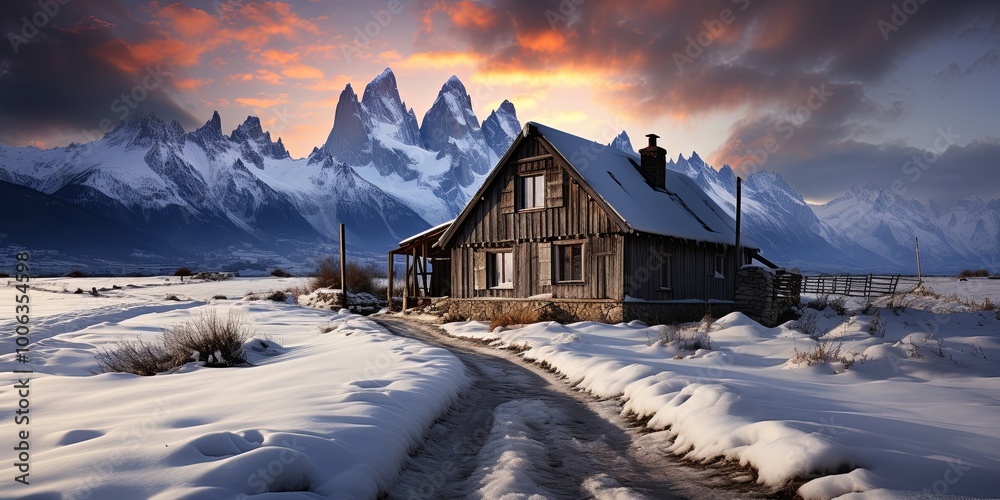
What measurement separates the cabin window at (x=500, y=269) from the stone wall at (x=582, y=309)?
78cm

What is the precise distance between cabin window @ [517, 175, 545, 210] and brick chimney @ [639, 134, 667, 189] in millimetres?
6229

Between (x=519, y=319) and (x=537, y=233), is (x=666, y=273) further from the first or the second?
(x=519, y=319)

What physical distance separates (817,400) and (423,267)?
22960 millimetres

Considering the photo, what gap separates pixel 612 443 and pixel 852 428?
2.27 m

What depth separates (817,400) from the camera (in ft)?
22.1

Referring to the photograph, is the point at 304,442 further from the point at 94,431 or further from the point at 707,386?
the point at 707,386

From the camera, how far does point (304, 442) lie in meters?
4.25

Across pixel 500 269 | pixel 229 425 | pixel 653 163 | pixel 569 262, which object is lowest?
pixel 229 425

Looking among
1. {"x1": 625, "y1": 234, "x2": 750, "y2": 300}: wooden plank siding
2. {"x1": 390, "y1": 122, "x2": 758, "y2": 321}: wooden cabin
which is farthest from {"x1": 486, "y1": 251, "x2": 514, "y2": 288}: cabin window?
{"x1": 625, "y1": 234, "x2": 750, "y2": 300}: wooden plank siding

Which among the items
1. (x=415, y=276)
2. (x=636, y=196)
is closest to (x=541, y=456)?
(x=636, y=196)

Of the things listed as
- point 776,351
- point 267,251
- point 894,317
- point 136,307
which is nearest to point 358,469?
point 776,351

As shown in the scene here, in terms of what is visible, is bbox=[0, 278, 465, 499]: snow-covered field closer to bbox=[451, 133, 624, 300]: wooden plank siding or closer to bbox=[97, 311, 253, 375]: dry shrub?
bbox=[97, 311, 253, 375]: dry shrub

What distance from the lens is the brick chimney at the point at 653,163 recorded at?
2488 centimetres

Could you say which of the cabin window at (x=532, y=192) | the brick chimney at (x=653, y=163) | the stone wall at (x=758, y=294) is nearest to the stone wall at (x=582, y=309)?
the stone wall at (x=758, y=294)
